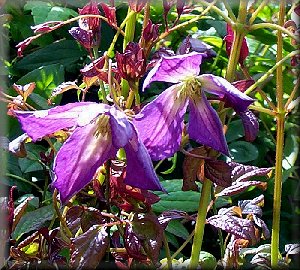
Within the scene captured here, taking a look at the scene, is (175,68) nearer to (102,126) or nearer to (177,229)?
(102,126)

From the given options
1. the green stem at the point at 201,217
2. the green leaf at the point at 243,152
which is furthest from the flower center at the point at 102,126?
the green leaf at the point at 243,152

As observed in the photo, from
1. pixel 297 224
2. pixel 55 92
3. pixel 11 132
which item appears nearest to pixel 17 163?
pixel 11 132

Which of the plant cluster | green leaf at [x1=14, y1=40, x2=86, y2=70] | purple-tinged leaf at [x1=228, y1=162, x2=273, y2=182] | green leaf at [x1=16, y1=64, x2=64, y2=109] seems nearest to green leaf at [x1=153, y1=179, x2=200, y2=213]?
the plant cluster

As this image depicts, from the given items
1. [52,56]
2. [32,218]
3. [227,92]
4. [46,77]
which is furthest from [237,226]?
[52,56]

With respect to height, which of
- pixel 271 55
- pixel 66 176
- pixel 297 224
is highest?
pixel 66 176

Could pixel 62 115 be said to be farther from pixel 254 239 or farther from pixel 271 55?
pixel 271 55

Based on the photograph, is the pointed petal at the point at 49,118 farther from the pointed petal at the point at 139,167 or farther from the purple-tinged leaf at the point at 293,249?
the purple-tinged leaf at the point at 293,249
